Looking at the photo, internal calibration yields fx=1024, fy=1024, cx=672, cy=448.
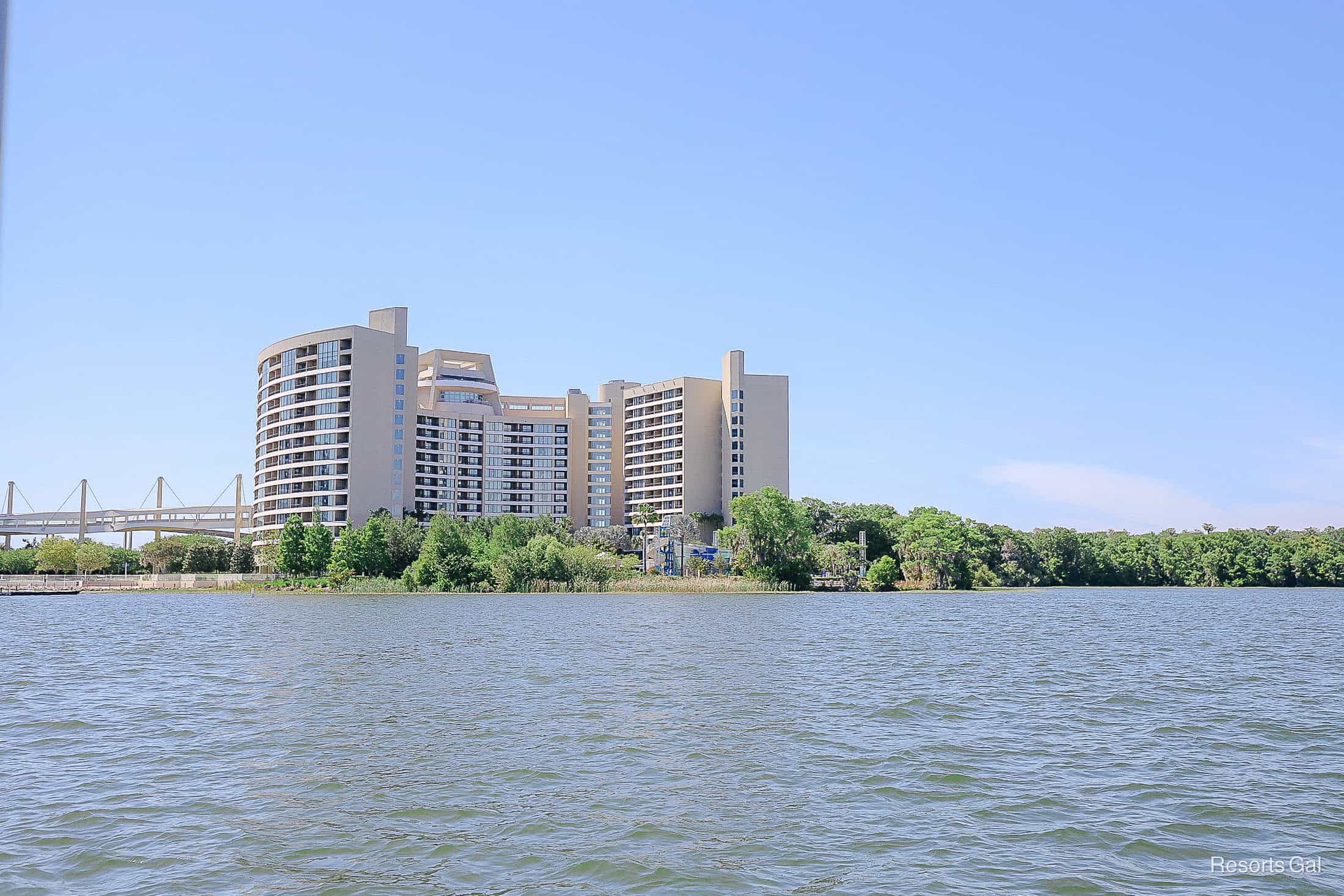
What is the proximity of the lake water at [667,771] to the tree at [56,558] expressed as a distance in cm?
Answer: 14221

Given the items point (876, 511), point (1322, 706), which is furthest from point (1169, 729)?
point (876, 511)

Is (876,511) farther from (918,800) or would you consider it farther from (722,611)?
(918,800)

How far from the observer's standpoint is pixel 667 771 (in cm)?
2030

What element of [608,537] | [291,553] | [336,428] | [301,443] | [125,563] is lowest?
[125,563]

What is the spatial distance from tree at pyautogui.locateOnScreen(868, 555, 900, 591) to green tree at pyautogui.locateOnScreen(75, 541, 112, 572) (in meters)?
127

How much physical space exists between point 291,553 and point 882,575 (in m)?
82.0

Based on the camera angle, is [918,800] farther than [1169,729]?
No

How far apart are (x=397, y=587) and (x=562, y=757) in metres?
111

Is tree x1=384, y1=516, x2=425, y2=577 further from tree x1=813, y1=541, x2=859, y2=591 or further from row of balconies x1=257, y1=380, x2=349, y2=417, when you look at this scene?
tree x1=813, y1=541, x2=859, y2=591

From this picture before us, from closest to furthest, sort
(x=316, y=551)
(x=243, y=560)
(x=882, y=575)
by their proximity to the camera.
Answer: (x=316, y=551)
(x=882, y=575)
(x=243, y=560)

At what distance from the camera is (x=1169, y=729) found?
83.3 feet

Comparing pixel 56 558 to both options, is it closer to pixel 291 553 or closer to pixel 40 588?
pixel 40 588

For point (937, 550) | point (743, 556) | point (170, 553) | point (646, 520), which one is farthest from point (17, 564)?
point (937, 550)

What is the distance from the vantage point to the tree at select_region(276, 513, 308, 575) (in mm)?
139000
